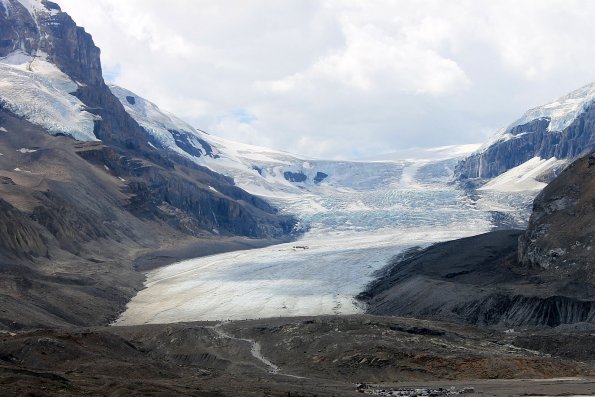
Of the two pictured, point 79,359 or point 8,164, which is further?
point 8,164

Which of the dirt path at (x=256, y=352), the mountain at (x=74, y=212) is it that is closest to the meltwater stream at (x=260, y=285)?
the mountain at (x=74, y=212)

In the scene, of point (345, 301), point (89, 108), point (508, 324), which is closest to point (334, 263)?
point (345, 301)

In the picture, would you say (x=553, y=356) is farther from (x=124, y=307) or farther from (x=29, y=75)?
(x=29, y=75)

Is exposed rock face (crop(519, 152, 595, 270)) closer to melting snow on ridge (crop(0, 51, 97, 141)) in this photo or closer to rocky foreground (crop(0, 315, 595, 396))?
rocky foreground (crop(0, 315, 595, 396))

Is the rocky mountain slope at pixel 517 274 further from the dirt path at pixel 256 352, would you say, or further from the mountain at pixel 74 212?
the mountain at pixel 74 212

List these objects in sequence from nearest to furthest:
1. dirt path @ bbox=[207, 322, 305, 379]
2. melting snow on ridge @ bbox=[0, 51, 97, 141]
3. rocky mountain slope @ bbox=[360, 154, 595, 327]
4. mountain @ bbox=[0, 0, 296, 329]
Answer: dirt path @ bbox=[207, 322, 305, 379], rocky mountain slope @ bbox=[360, 154, 595, 327], mountain @ bbox=[0, 0, 296, 329], melting snow on ridge @ bbox=[0, 51, 97, 141]

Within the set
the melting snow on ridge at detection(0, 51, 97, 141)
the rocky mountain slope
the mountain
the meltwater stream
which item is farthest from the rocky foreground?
the melting snow on ridge at detection(0, 51, 97, 141)

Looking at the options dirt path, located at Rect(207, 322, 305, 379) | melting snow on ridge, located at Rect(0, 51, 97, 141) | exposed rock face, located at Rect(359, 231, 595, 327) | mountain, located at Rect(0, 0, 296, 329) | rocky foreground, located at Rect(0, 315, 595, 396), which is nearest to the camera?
rocky foreground, located at Rect(0, 315, 595, 396)
